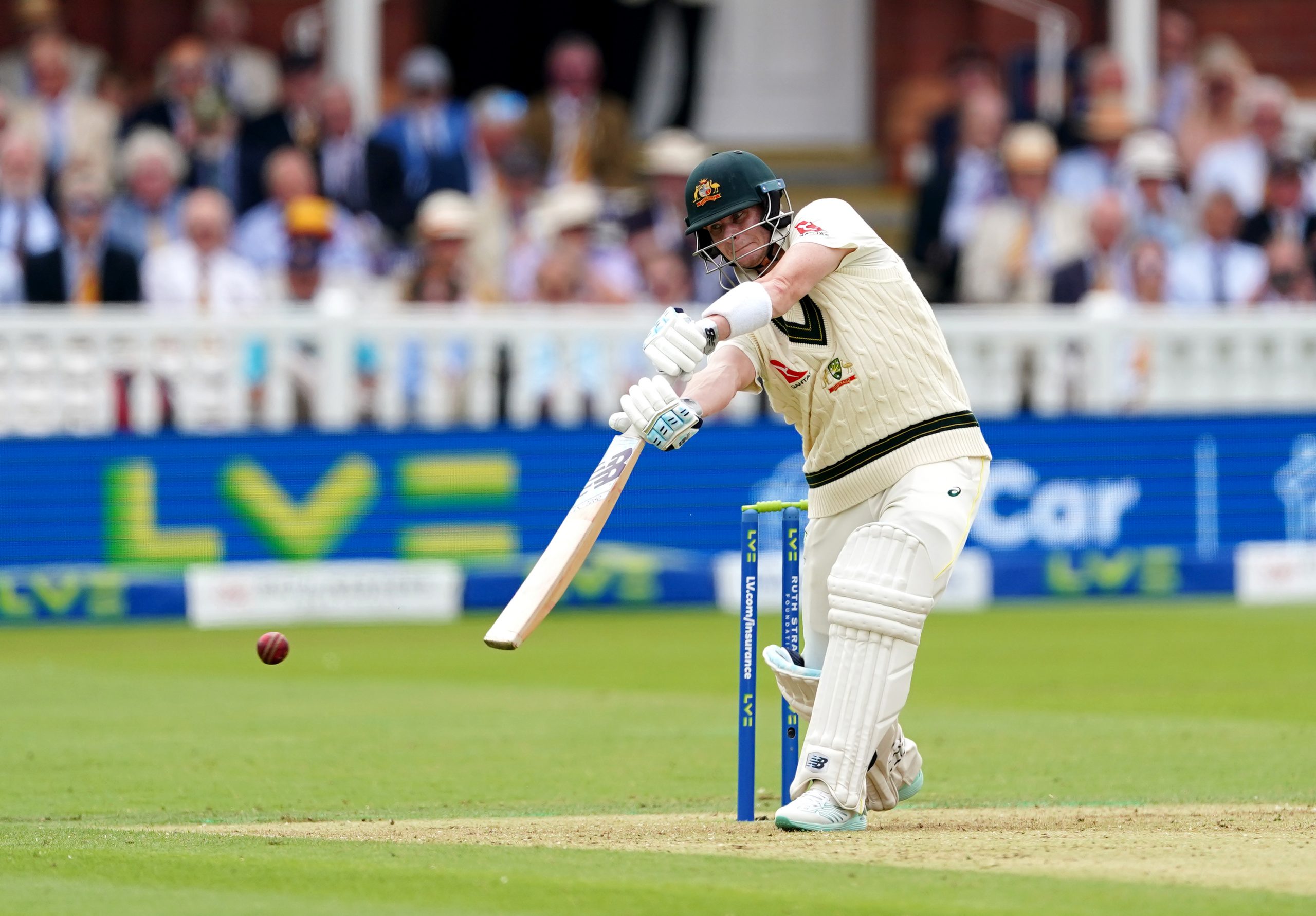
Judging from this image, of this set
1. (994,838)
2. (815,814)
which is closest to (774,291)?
(815,814)

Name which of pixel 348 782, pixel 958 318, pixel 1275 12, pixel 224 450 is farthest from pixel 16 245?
pixel 1275 12

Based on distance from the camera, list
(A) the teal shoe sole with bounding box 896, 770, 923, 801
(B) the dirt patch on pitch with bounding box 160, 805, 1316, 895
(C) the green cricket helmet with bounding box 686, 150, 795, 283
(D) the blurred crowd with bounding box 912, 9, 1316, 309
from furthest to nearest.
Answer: (D) the blurred crowd with bounding box 912, 9, 1316, 309 < (A) the teal shoe sole with bounding box 896, 770, 923, 801 < (C) the green cricket helmet with bounding box 686, 150, 795, 283 < (B) the dirt patch on pitch with bounding box 160, 805, 1316, 895

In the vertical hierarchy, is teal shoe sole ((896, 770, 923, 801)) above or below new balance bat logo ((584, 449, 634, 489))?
below

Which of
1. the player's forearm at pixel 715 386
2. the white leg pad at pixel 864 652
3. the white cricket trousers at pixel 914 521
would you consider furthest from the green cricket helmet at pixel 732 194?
the white leg pad at pixel 864 652

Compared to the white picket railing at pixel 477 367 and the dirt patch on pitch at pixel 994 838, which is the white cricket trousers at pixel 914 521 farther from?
the white picket railing at pixel 477 367

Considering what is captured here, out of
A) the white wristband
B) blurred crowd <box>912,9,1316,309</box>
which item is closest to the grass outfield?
the white wristband

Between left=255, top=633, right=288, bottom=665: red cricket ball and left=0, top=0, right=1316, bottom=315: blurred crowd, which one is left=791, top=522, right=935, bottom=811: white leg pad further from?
left=0, top=0, right=1316, bottom=315: blurred crowd

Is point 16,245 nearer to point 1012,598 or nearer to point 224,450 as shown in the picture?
point 224,450
